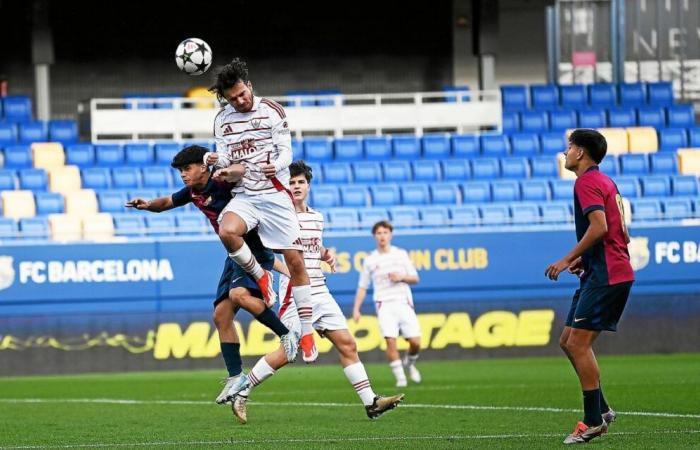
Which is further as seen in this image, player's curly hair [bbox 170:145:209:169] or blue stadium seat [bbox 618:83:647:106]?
blue stadium seat [bbox 618:83:647:106]

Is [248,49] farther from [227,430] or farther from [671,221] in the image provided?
[227,430]

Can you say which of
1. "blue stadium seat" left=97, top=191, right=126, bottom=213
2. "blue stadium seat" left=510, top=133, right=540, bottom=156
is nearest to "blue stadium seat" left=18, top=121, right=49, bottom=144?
"blue stadium seat" left=97, top=191, right=126, bottom=213

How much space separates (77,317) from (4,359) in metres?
1.24

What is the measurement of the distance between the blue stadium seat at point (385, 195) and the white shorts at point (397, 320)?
7.91 m

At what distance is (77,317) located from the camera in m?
19.5

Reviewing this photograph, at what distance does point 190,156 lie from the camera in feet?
33.7

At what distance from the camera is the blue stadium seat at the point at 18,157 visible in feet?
84.9

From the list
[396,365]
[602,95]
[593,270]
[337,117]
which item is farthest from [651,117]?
[593,270]

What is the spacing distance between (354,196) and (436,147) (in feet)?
12.0

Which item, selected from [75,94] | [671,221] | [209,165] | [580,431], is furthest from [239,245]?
[75,94]

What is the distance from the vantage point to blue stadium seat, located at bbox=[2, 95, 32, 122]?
92.2 ft

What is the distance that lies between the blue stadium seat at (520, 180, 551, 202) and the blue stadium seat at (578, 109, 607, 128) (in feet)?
12.8

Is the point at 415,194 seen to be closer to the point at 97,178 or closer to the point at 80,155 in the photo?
the point at 97,178

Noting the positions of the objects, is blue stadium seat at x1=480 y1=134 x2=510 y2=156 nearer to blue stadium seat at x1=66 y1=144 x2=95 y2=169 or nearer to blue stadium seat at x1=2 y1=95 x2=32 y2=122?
blue stadium seat at x1=66 y1=144 x2=95 y2=169
